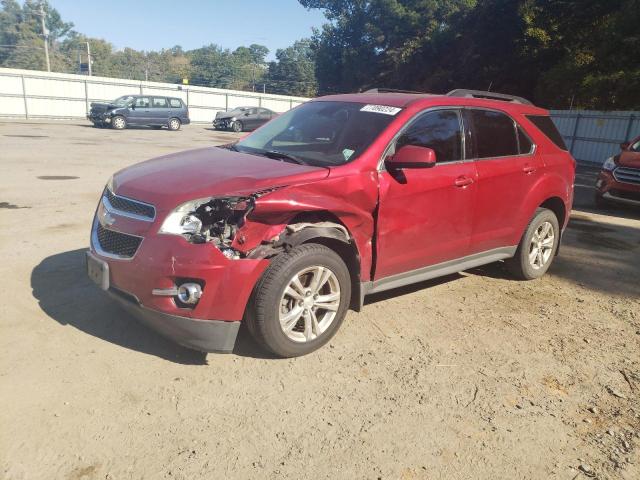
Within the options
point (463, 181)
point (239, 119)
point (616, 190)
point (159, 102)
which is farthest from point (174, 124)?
point (463, 181)

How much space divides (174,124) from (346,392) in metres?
26.3

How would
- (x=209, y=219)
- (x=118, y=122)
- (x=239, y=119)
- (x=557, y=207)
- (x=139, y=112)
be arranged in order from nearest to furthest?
1. (x=209, y=219)
2. (x=557, y=207)
3. (x=118, y=122)
4. (x=139, y=112)
5. (x=239, y=119)

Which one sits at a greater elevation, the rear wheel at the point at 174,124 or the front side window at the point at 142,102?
the front side window at the point at 142,102

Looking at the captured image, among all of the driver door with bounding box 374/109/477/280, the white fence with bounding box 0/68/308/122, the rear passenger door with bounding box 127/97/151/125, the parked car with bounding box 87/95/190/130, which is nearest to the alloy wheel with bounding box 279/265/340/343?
the driver door with bounding box 374/109/477/280

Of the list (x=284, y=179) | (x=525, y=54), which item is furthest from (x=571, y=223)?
(x=525, y=54)

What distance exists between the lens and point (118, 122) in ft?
80.9

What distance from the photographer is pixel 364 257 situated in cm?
371

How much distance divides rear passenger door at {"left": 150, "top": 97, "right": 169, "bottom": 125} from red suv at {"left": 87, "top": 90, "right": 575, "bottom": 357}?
76.1 ft

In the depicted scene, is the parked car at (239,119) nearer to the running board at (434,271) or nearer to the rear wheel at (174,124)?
the rear wheel at (174,124)

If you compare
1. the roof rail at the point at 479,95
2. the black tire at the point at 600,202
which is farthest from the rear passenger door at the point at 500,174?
the black tire at the point at 600,202

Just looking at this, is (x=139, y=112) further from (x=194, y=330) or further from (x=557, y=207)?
(x=194, y=330)

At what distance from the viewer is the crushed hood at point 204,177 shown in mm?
3221

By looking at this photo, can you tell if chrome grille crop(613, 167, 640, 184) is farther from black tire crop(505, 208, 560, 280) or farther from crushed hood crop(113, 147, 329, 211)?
crushed hood crop(113, 147, 329, 211)

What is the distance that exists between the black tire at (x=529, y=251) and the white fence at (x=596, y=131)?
1613cm
